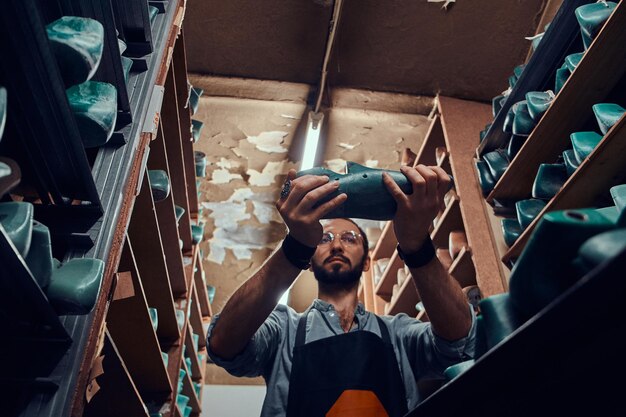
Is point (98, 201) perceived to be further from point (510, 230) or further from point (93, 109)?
point (510, 230)

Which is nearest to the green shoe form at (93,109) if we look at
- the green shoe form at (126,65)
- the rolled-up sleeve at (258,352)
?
the green shoe form at (126,65)

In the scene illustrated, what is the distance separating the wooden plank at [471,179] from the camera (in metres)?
2.14

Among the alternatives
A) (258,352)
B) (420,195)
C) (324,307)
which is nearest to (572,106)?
(420,195)

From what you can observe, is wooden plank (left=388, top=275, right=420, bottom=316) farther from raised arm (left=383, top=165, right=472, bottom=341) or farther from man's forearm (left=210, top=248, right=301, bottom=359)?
man's forearm (left=210, top=248, right=301, bottom=359)

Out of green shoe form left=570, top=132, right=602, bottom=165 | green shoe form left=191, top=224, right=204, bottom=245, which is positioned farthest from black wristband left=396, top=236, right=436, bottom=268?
green shoe form left=191, top=224, right=204, bottom=245

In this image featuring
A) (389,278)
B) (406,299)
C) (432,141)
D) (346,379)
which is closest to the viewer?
(346,379)

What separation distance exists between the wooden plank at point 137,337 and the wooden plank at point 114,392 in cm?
19

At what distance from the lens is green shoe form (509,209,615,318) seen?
0.47 meters

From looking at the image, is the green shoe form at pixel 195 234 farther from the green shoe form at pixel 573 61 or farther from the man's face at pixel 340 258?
the green shoe form at pixel 573 61

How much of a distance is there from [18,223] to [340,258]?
1.28 m

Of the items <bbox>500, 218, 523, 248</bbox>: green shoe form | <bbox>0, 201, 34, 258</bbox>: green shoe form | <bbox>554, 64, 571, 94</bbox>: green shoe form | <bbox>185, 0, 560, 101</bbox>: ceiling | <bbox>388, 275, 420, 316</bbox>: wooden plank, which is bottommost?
<bbox>388, 275, 420, 316</bbox>: wooden plank

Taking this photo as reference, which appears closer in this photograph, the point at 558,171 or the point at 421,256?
the point at 421,256

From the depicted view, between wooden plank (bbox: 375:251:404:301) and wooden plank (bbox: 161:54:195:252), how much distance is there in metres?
1.47

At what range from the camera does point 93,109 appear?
3.49ft
